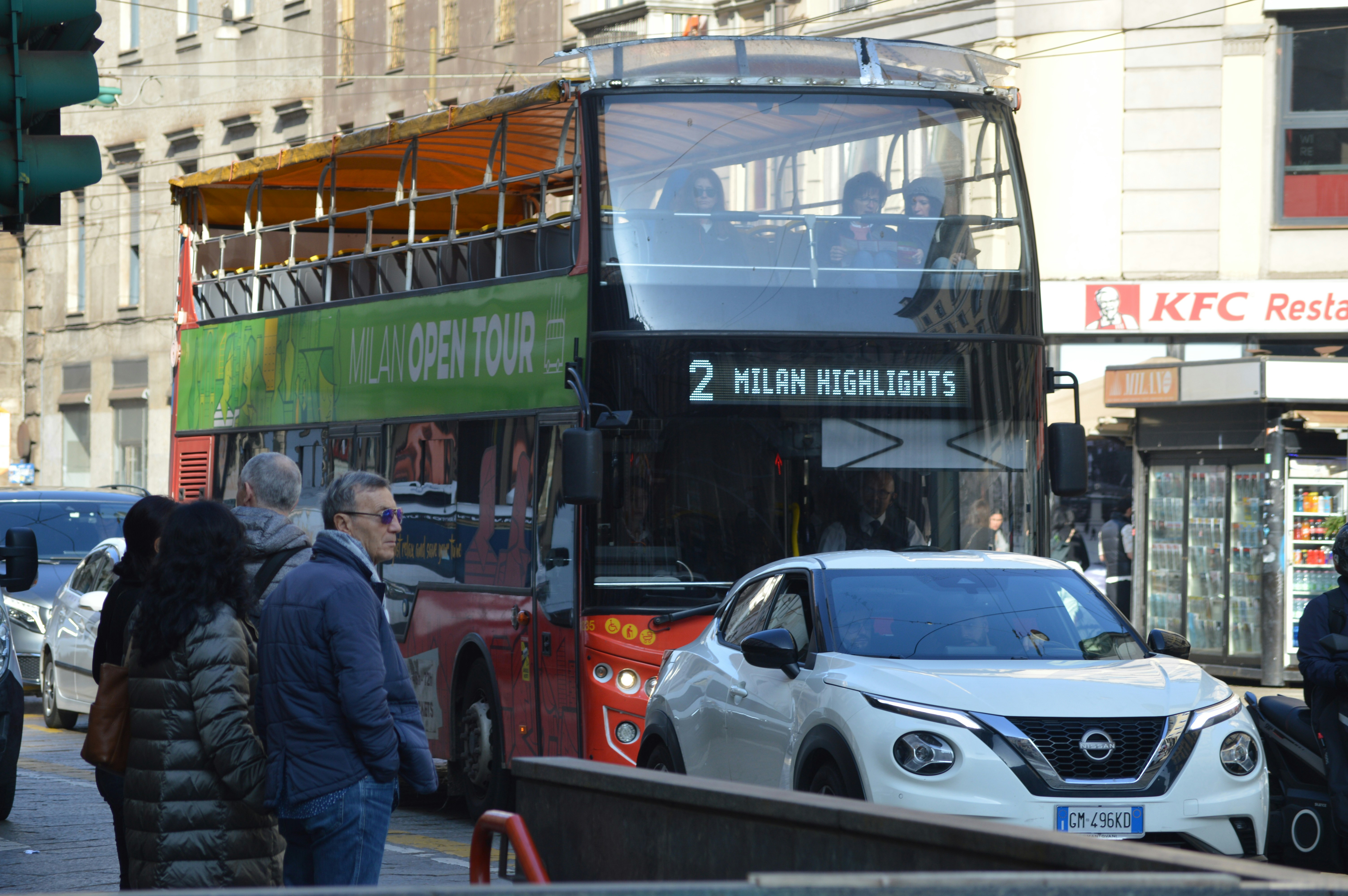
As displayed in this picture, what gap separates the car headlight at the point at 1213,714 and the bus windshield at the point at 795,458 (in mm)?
2628

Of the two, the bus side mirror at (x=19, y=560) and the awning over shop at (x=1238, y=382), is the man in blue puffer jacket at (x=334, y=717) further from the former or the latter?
the awning over shop at (x=1238, y=382)

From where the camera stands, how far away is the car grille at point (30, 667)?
1938 centimetres

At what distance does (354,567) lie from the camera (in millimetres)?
5957

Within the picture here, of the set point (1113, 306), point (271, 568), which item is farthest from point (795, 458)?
point (1113, 306)

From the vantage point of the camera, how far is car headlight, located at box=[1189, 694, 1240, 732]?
8.27m

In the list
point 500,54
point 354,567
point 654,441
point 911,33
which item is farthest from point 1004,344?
point 500,54

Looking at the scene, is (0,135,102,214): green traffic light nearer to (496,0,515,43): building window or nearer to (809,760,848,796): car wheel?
(809,760,848,796): car wheel

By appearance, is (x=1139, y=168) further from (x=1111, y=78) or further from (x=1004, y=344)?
(x=1004, y=344)

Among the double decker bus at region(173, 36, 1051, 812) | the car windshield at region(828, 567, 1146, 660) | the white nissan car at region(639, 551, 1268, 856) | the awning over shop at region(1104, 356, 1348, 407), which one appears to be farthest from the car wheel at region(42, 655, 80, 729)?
the awning over shop at region(1104, 356, 1348, 407)

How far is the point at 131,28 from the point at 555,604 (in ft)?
131

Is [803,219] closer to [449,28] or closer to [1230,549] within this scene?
[1230,549]

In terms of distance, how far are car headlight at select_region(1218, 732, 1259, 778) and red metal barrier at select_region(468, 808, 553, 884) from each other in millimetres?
3874

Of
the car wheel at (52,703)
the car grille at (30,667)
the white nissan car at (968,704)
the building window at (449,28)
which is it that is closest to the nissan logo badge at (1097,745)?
the white nissan car at (968,704)

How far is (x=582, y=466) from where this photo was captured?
1043 cm
